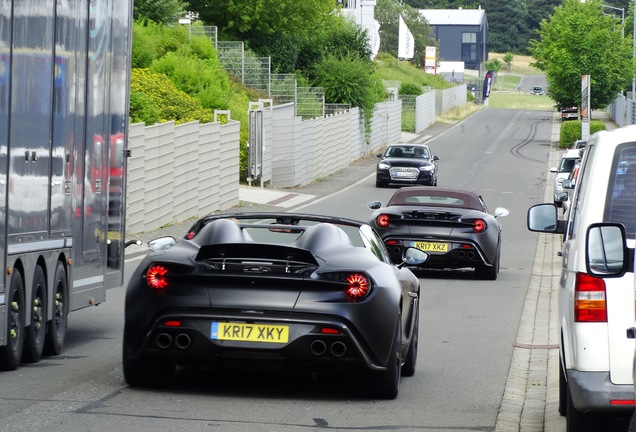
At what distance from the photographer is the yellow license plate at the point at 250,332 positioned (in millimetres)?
8828

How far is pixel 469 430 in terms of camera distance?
8.46 meters

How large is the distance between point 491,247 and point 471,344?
690 centimetres

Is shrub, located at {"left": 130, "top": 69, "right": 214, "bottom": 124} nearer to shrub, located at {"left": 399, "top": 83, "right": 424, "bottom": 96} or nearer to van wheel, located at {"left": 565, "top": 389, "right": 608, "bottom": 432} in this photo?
van wheel, located at {"left": 565, "top": 389, "right": 608, "bottom": 432}

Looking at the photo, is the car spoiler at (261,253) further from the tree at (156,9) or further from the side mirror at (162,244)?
the tree at (156,9)

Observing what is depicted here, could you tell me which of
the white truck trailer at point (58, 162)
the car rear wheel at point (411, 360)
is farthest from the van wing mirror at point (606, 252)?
the white truck trailer at point (58, 162)

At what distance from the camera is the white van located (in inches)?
267

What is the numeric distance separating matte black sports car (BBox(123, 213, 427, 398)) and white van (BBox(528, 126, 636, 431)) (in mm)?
2028

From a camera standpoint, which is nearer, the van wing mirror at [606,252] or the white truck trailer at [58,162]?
the van wing mirror at [606,252]

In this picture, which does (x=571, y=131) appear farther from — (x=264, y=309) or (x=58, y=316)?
(x=264, y=309)

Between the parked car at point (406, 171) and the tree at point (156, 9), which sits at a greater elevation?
the tree at point (156, 9)

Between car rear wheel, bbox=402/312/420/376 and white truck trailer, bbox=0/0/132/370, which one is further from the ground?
white truck trailer, bbox=0/0/132/370

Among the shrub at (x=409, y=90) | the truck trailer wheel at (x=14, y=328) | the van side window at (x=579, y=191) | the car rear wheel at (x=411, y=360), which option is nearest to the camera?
the van side window at (x=579, y=191)

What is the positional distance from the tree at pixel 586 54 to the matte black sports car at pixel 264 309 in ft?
210

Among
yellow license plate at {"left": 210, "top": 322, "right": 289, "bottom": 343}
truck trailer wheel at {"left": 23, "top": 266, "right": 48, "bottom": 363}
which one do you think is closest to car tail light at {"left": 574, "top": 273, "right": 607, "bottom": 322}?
yellow license plate at {"left": 210, "top": 322, "right": 289, "bottom": 343}
